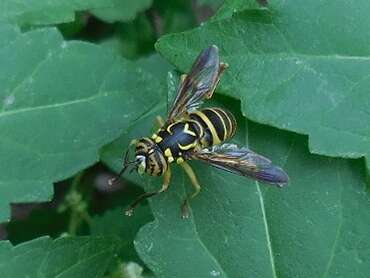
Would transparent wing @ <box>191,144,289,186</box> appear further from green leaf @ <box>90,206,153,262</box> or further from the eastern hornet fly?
green leaf @ <box>90,206,153,262</box>

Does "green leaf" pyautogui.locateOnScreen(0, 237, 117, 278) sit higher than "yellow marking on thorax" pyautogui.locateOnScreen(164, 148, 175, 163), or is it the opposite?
"yellow marking on thorax" pyautogui.locateOnScreen(164, 148, 175, 163)

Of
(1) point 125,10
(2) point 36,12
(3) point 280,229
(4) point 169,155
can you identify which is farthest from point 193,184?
(1) point 125,10

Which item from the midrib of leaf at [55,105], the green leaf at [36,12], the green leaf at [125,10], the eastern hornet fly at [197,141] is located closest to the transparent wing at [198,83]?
the eastern hornet fly at [197,141]

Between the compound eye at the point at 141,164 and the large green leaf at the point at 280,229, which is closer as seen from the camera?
the large green leaf at the point at 280,229

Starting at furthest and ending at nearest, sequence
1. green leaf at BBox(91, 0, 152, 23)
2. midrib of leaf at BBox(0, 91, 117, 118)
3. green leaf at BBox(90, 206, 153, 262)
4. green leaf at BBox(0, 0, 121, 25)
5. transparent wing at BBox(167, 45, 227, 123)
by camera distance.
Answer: green leaf at BBox(91, 0, 152, 23) → green leaf at BBox(90, 206, 153, 262) → green leaf at BBox(0, 0, 121, 25) → midrib of leaf at BBox(0, 91, 117, 118) → transparent wing at BBox(167, 45, 227, 123)

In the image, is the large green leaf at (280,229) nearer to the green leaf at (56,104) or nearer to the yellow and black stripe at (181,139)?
the yellow and black stripe at (181,139)

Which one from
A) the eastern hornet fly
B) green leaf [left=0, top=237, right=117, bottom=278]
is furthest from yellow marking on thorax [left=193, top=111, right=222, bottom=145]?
green leaf [left=0, top=237, right=117, bottom=278]
